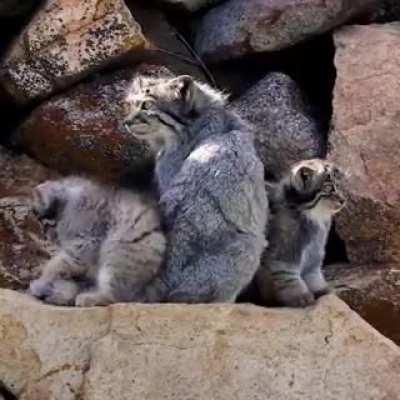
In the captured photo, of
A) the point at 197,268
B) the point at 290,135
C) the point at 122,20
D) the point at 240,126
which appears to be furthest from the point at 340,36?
the point at 197,268

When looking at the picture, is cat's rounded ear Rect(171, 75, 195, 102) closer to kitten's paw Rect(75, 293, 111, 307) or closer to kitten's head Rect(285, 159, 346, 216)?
kitten's head Rect(285, 159, 346, 216)

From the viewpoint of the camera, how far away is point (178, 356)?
5309mm

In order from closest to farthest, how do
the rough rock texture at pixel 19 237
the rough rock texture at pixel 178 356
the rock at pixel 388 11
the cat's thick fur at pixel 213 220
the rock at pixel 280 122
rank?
the rough rock texture at pixel 178 356, the cat's thick fur at pixel 213 220, the rough rock texture at pixel 19 237, the rock at pixel 280 122, the rock at pixel 388 11

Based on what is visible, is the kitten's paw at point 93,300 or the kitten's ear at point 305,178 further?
the kitten's ear at point 305,178

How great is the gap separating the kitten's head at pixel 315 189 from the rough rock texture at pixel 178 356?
0.63 meters

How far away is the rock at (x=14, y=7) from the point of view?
7.63m

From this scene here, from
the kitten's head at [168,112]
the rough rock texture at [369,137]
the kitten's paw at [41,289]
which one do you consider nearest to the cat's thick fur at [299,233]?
the kitten's head at [168,112]

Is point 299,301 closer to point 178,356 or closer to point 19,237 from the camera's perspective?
point 178,356

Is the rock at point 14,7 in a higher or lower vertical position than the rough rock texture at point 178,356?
higher

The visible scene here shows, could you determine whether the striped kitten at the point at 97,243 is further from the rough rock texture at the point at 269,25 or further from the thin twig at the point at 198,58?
the rough rock texture at the point at 269,25

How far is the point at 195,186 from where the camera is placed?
561 centimetres

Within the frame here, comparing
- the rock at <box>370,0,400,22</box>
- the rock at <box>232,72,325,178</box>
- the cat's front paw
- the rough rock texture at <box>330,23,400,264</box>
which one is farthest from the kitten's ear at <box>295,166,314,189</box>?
the rock at <box>370,0,400,22</box>

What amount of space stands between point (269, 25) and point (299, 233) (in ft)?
7.70

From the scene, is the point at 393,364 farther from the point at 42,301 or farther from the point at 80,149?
the point at 80,149
